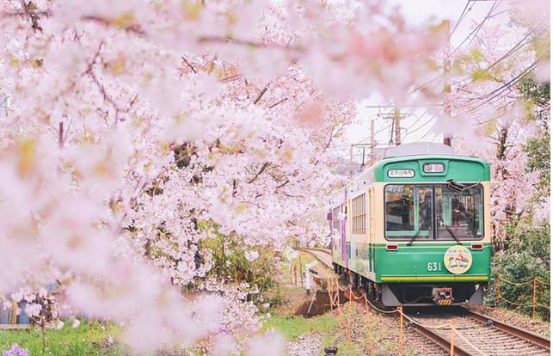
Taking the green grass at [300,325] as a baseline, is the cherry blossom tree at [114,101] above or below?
above

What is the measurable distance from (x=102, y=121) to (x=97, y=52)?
65cm

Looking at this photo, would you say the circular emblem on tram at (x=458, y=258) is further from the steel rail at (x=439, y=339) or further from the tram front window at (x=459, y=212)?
the steel rail at (x=439, y=339)

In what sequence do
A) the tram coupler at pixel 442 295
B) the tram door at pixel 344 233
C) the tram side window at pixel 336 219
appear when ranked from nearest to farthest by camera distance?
1. the tram coupler at pixel 442 295
2. the tram door at pixel 344 233
3. the tram side window at pixel 336 219

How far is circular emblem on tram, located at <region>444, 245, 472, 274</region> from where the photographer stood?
10.6 metres

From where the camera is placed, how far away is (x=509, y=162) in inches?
821

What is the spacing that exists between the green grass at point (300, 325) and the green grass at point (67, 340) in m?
2.77

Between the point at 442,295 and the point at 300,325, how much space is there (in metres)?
2.84

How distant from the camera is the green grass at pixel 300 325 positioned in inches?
454

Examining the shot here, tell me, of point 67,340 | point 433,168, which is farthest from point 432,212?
point 67,340

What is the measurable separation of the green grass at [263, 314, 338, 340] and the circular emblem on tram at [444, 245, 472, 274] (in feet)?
7.99

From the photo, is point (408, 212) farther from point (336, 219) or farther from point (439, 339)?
point (336, 219)

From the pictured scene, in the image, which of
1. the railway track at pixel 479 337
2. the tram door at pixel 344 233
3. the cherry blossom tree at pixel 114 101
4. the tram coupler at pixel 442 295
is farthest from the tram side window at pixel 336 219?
the cherry blossom tree at pixel 114 101

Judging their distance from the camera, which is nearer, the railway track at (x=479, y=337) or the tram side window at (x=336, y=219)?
the railway track at (x=479, y=337)

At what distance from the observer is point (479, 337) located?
29.2 ft
